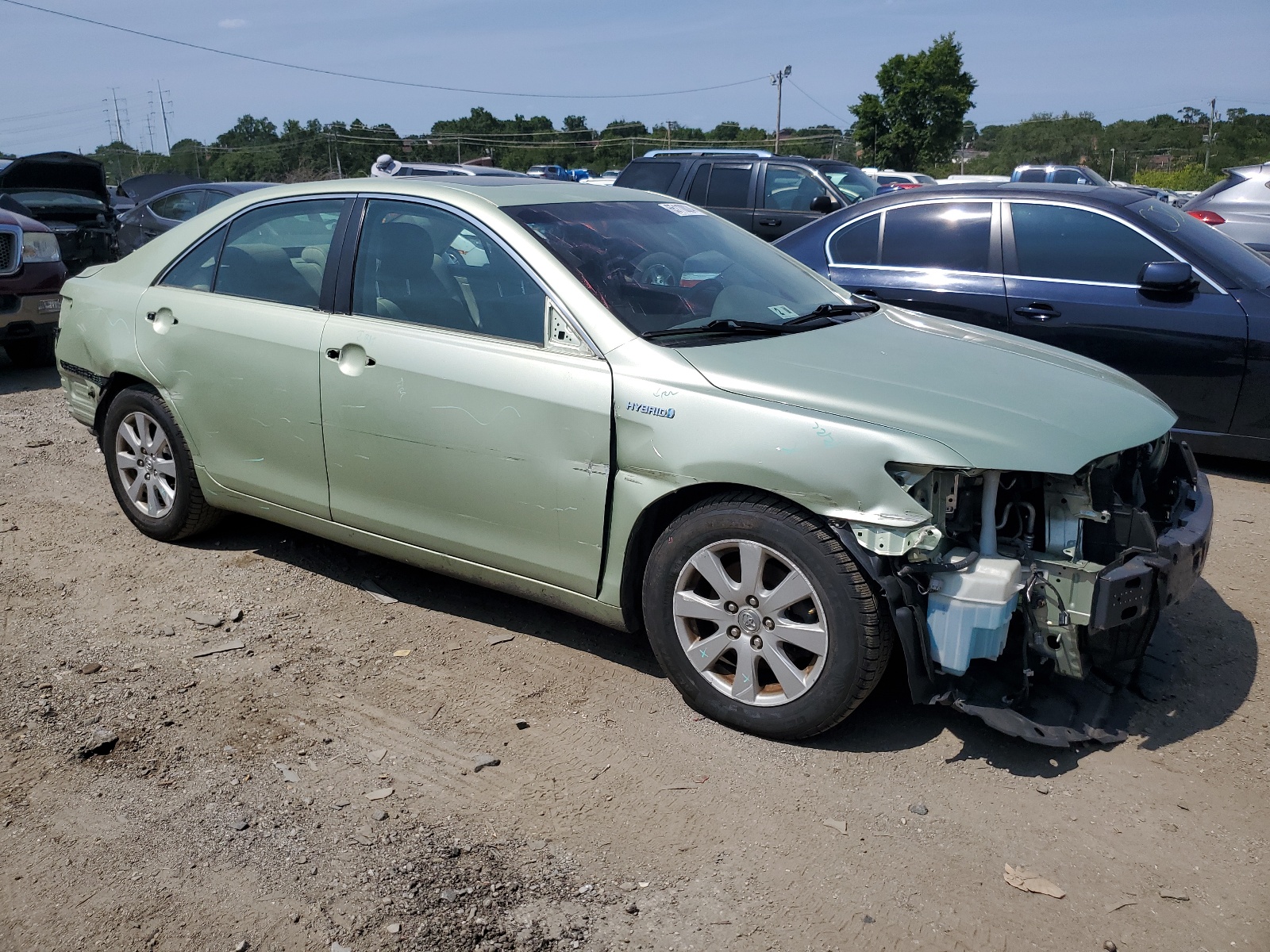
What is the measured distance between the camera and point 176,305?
4.55 m

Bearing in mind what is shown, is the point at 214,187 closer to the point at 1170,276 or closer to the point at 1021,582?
the point at 1170,276

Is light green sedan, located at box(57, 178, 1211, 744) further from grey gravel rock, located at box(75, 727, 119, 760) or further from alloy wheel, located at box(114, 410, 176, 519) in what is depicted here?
grey gravel rock, located at box(75, 727, 119, 760)

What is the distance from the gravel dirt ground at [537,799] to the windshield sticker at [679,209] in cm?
176

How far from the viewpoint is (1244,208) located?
9734 millimetres

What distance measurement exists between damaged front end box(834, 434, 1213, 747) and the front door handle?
114 inches

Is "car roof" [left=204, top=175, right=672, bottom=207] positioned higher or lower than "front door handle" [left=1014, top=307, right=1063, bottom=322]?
higher

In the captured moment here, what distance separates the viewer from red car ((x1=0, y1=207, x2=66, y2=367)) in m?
8.57

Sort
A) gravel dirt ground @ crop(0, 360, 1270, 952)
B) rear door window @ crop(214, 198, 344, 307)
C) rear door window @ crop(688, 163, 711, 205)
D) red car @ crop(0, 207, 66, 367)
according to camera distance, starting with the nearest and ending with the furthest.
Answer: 1. gravel dirt ground @ crop(0, 360, 1270, 952)
2. rear door window @ crop(214, 198, 344, 307)
3. red car @ crop(0, 207, 66, 367)
4. rear door window @ crop(688, 163, 711, 205)

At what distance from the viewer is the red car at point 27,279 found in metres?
8.57

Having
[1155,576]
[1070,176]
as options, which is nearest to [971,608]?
[1155,576]

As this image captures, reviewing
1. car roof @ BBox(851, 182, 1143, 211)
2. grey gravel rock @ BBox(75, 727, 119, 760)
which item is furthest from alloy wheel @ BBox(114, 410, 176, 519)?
car roof @ BBox(851, 182, 1143, 211)

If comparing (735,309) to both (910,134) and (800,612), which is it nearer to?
(800,612)

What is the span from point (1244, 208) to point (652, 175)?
19.9 ft

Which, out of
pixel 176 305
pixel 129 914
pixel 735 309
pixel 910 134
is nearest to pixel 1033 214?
pixel 735 309
